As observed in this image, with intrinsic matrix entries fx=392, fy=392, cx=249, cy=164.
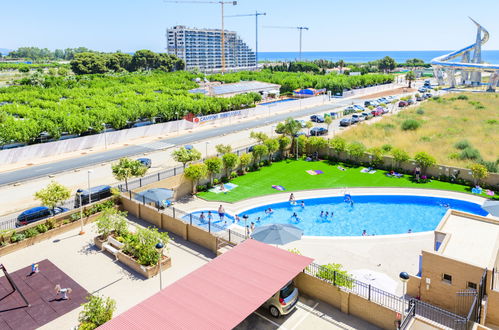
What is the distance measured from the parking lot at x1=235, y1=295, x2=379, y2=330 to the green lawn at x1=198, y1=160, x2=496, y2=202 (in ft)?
53.7

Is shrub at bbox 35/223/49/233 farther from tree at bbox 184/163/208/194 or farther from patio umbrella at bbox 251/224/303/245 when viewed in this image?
patio umbrella at bbox 251/224/303/245

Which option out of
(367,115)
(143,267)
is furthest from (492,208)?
(367,115)

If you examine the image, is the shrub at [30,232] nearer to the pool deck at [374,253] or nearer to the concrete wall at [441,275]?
the pool deck at [374,253]

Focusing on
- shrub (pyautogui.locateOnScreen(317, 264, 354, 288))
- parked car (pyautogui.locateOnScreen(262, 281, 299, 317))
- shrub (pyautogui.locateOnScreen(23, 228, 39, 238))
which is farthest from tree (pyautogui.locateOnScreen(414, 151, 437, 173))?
shrub (pyautogui.locateOnScreen(23, 228, 39, 238))

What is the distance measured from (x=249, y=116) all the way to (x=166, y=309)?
5813 centimetres

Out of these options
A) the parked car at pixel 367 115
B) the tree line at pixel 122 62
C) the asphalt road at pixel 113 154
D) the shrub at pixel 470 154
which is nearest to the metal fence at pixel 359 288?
the shrub at pixel 470 154

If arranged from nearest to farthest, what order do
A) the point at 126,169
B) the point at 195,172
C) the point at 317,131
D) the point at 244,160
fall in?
the point at 126,169
the point at 195,172
the point at 244,160
the point at 317,131

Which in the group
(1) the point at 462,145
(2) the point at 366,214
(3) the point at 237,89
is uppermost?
(3) the point at 237,89

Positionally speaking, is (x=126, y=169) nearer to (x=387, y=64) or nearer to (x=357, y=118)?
(x=357, y=118)

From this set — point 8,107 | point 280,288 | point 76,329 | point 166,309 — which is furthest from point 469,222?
point 8,107

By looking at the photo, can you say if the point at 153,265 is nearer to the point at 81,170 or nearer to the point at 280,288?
the point at 280,288

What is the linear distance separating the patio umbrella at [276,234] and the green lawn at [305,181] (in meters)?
11.6

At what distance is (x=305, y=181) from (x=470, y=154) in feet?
58.6

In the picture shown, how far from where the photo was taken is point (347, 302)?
17.5 meters
